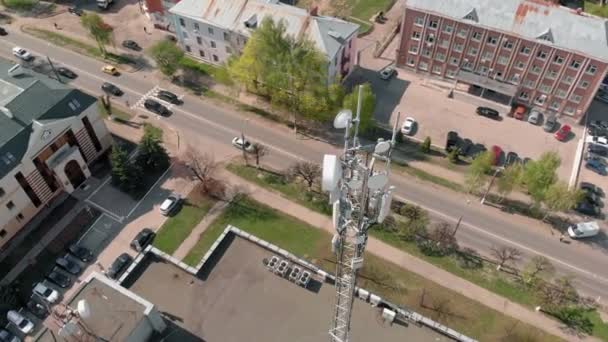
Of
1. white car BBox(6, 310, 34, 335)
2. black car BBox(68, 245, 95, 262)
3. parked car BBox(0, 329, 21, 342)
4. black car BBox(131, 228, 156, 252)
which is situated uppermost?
black car BBox(131, 228, 156, 252)

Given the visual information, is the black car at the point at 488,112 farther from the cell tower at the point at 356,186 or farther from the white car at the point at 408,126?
the cell tower at the point at 356,186

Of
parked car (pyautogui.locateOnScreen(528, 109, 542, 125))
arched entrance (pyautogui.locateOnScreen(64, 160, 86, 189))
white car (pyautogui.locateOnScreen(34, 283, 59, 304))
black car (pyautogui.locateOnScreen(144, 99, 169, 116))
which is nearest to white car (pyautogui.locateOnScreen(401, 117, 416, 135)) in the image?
parked car (pyautogui.locateOnScreen(528, 109, 542, 125))

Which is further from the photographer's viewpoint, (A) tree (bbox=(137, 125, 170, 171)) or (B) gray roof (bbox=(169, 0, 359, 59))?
(B) gray roof (bbox=(169, 0, 359, 59))

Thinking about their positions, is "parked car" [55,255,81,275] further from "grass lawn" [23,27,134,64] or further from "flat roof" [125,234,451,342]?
"grass lawn" [23,27,134,64]

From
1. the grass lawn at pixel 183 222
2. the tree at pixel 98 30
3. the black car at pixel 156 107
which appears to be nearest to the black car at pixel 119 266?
the grass lawn at pixel 183 222

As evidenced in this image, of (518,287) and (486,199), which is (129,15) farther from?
(518,287)

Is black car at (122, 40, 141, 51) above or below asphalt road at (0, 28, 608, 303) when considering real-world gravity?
above
